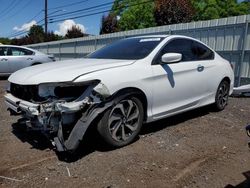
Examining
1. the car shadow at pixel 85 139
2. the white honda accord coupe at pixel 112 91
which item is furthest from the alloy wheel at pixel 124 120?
the car shadow at pixel 85 139

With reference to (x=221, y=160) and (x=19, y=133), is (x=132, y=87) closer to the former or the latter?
(x=221, y=160)

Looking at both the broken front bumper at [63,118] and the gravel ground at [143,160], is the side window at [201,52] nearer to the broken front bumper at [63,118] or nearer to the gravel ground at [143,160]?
the gravel ground at [143,160]

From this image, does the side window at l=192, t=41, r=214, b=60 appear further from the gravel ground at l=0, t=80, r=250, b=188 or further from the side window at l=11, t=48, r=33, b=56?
the side window at l=11, t=48, r=33, b=56

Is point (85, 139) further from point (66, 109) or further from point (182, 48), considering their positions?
point (182, 48)

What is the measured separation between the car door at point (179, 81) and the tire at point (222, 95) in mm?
606

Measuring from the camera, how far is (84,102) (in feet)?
12.9

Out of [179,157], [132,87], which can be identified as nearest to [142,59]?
[132,87]

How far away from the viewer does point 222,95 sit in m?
6.64

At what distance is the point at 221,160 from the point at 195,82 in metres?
1.80

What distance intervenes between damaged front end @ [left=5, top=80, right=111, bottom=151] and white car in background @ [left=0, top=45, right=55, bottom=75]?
10.1m

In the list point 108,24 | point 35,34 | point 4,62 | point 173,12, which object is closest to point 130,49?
point 4,62

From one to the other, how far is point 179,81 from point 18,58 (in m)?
10.2

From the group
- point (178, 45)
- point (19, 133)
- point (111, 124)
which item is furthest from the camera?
point (178, 45)

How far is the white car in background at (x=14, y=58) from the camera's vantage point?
1360 centimetres
